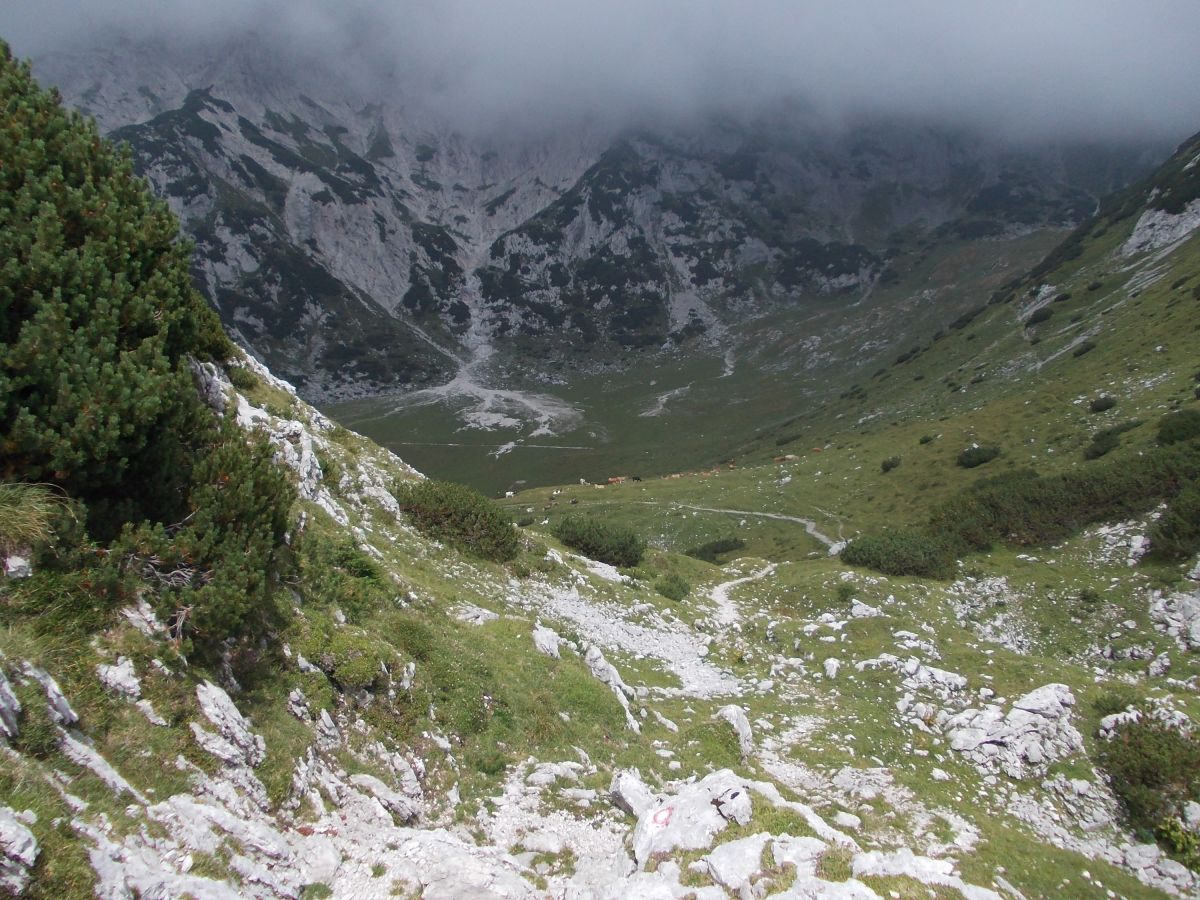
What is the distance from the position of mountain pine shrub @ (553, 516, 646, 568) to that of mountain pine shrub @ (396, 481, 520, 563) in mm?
9143

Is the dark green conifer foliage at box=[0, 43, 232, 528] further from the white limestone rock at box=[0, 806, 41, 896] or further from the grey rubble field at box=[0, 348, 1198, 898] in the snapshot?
the white limestone rock at box=[0, 806, 41, 896]

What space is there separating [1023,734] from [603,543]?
23042 mm

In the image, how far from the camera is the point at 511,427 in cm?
18100

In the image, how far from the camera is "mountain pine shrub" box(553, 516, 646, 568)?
36000mm

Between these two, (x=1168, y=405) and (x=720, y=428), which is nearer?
(x=1168, y=405)

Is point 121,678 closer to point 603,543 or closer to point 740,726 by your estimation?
point 740,726

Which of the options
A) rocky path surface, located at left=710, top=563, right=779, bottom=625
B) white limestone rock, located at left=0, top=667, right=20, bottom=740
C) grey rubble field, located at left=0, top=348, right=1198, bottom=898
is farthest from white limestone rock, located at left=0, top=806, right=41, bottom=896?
rocky path surface, located at left=710, top=563, right=779, bottom=625

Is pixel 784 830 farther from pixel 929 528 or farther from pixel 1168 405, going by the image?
pixel 1168 405

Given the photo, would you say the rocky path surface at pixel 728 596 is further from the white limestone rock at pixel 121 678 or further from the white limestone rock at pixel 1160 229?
the white limestone rock at pixel 1160 229

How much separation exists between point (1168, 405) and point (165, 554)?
59795 millimetres

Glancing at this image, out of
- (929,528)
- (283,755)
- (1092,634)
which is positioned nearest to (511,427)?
(929,528)

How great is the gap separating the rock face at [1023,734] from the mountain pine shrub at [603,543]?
20841mm

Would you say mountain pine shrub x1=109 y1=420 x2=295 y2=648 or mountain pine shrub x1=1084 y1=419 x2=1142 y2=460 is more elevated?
mountain pine shrub x1=1084 y1=419 x2=1142 y2=460

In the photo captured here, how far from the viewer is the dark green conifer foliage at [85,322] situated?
8617mm
